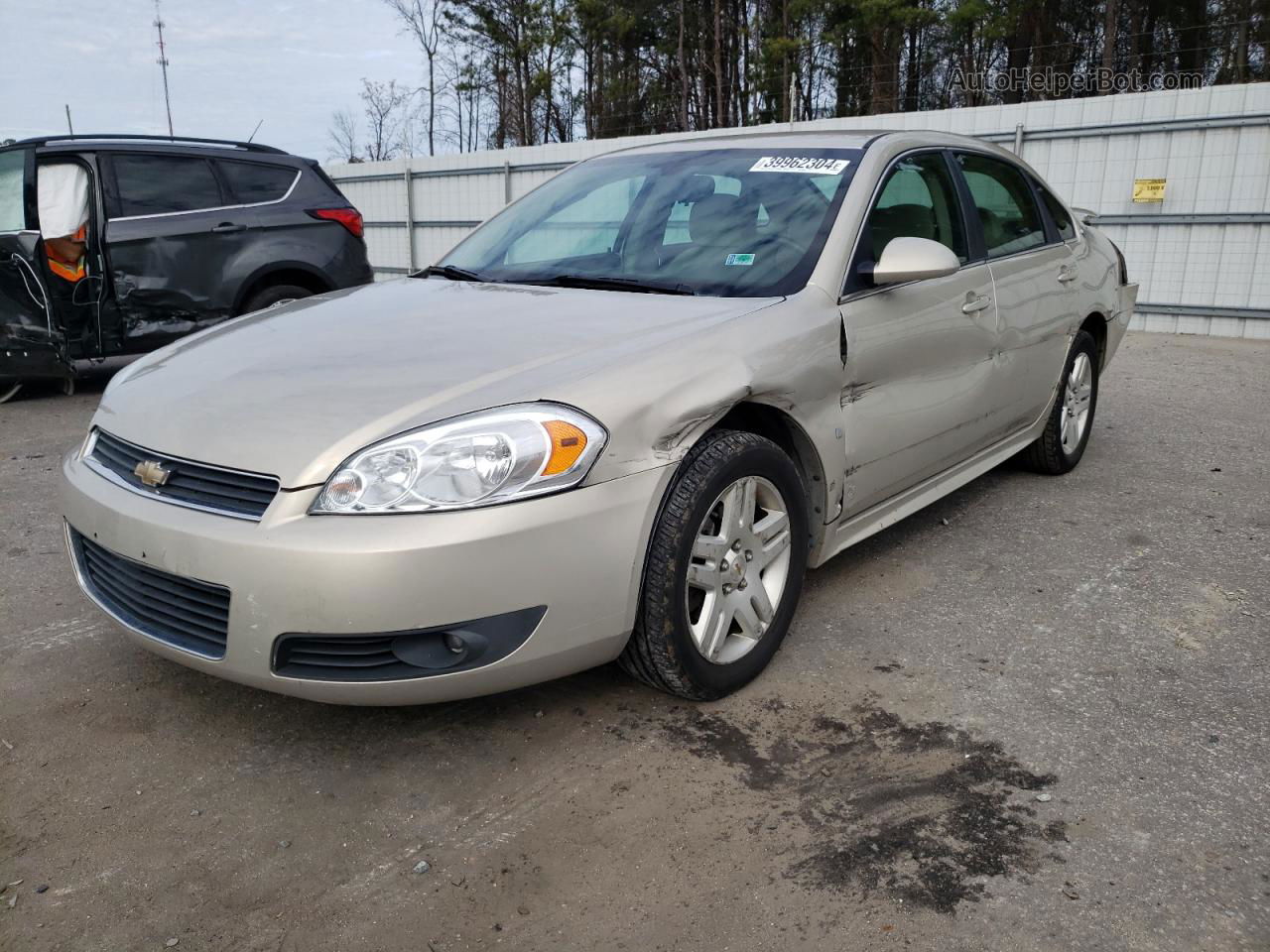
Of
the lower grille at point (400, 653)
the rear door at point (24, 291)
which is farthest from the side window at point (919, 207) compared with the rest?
the rear door at point (24, 291)

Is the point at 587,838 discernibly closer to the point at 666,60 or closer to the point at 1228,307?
the point at 1228,307

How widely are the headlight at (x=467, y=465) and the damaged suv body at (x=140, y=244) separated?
5.32 metres

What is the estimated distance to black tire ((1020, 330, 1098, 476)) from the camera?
4.75m

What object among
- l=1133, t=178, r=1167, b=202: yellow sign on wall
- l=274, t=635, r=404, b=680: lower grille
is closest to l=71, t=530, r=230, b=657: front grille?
l=274, t=635, r=404, b=680: lower grille

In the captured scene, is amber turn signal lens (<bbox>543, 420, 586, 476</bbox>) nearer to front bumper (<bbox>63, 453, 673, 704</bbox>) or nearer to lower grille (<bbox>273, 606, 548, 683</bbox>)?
front bumper (<bbox>63, 453, 673, 704</bbox>)

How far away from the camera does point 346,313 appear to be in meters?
3.14

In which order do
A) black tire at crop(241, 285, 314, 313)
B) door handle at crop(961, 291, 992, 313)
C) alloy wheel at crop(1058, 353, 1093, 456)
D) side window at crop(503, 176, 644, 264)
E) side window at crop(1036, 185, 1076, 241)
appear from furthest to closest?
black tire at crop(241, 285, 314, 313) → alloy wheel at crop(1058, 353, 1093, 456) → side window at crop(1036, 185, 1076, 241) → door handle at crop(961, 291, 992, 313) → side window at crop(503, 176, 644, 264)

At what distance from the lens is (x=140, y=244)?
6.70 m

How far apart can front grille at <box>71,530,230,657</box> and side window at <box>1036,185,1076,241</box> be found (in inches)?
156

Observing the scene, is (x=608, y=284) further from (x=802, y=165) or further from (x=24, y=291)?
(x=24, y=291)

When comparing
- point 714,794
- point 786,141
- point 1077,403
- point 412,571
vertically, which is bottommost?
point 714,794

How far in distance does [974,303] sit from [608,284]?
141cm

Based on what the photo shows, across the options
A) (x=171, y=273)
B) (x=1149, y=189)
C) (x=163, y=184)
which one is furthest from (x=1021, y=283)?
(x=1149, y=189)

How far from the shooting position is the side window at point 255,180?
7211 mm
